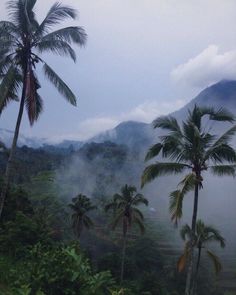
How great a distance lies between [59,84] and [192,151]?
6788 millimetres

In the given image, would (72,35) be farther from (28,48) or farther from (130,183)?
(130,183)

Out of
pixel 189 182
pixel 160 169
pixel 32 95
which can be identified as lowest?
pixel 189 182

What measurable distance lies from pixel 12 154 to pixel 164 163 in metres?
6.36

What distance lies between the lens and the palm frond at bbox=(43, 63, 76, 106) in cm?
2023

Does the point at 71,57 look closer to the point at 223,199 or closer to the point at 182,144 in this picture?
the point at 182,144

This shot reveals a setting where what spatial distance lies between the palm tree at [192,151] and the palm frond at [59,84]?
4.28 m

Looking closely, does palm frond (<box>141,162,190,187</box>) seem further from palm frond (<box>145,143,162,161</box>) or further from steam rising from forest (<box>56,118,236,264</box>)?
steam rising from forest (<box>56,118,236,264</box>)

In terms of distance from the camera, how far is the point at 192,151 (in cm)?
1745

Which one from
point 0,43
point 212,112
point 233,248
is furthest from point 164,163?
point 233,248

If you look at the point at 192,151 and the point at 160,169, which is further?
the point at 160,169

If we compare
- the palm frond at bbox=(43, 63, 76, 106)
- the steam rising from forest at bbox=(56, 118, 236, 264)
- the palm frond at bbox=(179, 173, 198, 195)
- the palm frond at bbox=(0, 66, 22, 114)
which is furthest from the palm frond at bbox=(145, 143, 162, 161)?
the steam rising from forest at bbox=(56, 118, 236, 264)

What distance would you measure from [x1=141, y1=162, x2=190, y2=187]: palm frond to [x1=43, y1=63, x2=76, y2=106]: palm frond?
480cm

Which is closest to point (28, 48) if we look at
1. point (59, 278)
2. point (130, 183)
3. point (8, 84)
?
point (8, 84)

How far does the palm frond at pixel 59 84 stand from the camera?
20.2 m
